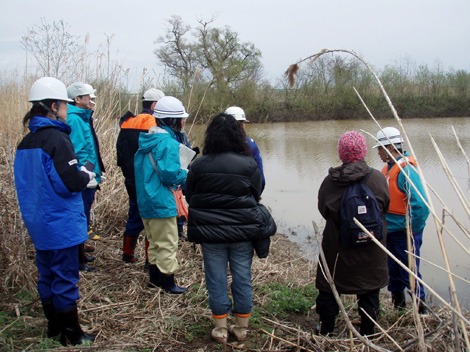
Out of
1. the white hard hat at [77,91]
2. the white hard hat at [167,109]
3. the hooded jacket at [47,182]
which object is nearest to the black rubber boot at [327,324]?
the hooded jacket at [47,182]

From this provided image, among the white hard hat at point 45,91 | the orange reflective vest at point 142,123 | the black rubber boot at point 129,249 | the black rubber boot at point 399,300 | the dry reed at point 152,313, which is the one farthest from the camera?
the black rubber boot at point 129,249

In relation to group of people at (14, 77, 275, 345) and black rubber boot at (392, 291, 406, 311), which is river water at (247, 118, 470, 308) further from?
group of people at (14, 77, 275, 345)

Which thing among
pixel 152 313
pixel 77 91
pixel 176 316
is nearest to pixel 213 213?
pixel 176 316

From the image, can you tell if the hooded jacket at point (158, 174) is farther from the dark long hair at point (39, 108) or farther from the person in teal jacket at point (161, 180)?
the dark long hair at point (39, 108)

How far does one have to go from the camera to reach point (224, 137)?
2.74m

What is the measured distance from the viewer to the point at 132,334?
9.94ft

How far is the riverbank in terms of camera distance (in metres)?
2.62

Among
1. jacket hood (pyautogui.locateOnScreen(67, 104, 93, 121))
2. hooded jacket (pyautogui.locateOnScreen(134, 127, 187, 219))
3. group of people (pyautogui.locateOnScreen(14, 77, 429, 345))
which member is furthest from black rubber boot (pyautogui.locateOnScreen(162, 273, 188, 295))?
jacket hood (pyautogui.locateOnScreen(67, 104, 93, 121))

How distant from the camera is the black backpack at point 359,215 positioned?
2.63m

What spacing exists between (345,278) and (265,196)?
6827 mm

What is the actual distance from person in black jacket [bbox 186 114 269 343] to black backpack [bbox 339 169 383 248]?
55 centimetres

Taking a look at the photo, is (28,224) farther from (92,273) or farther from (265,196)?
(265,196)

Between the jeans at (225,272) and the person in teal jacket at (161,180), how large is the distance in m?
0.76

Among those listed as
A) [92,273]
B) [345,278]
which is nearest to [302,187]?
[92,273]
